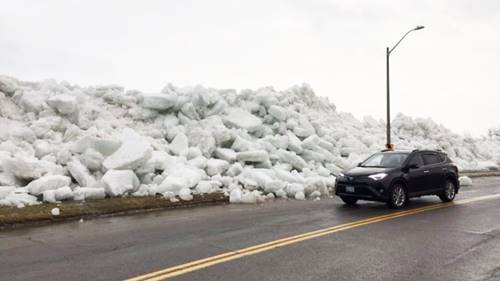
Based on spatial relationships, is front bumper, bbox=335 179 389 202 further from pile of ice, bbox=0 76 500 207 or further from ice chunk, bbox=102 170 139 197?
ice chunk, bbox=102 170 139 197

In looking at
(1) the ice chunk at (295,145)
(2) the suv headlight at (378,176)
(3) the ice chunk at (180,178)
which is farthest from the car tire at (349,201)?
(1) the ice chunk at (295,145)

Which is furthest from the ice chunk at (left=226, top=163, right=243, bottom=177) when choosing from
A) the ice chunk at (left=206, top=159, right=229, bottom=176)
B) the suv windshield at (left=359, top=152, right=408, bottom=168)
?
the suv windshield at (left=359, top=152, right=408, bottom=168)

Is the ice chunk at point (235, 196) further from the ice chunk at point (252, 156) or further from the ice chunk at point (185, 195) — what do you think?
the ice chunk at point (252, 156)

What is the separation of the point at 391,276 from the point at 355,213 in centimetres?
619

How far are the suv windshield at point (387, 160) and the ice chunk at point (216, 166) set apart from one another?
227 inches

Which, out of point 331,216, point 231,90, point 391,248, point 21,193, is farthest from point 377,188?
point 231,90

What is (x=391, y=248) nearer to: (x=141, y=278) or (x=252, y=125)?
(x=141, y=278)

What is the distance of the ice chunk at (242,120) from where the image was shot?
23.9m

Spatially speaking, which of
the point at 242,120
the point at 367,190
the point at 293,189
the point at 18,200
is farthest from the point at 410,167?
the point at 242,120

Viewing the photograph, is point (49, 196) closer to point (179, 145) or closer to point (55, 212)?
point (55, 212)

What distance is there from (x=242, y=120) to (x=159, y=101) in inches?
162

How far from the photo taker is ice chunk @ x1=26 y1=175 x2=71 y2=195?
44.6 feet

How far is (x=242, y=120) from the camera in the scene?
2430cm

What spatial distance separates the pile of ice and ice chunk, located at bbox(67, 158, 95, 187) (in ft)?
0.13
